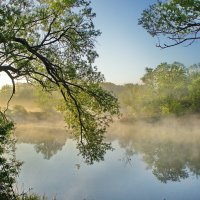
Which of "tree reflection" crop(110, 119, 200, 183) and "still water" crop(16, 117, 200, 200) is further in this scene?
"tree reflection" crop(110, 119, 200, 183)

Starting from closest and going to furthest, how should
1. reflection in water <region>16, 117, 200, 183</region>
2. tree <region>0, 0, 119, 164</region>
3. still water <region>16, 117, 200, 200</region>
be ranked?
1. tree <region>0, 0, 119, 164</region>
2. still water <region>16, 117, 200, 200</region>
3. reflection in water <region>16, 117, 200, 183</region>

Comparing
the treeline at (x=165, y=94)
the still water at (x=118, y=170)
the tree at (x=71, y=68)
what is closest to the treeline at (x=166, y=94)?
the treeline at (x=165, y=94)

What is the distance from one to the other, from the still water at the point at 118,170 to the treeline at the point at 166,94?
10.4 m

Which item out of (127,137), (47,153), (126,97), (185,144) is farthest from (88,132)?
(126,97)

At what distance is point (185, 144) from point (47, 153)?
818 inches

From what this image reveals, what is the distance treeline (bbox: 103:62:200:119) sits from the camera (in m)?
66.4

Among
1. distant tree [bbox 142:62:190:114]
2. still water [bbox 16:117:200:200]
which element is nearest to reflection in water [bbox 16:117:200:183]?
still water [bbox 16:117:200:200]

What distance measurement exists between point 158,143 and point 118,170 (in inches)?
813

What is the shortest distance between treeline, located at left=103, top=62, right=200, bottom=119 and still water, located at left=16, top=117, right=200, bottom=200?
10.4 metres

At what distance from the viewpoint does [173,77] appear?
7000 centimetres

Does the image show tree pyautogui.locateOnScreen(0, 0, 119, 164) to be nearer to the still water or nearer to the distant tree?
the still water

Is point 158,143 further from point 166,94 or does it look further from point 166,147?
point 166,94

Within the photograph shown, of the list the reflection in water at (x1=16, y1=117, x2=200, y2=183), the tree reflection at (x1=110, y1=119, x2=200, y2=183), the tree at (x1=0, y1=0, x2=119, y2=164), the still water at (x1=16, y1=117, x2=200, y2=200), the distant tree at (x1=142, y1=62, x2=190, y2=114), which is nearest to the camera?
the tree at (x1=0, y1=0, x2=119, y2=164)

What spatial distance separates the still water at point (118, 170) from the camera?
24.2 m
